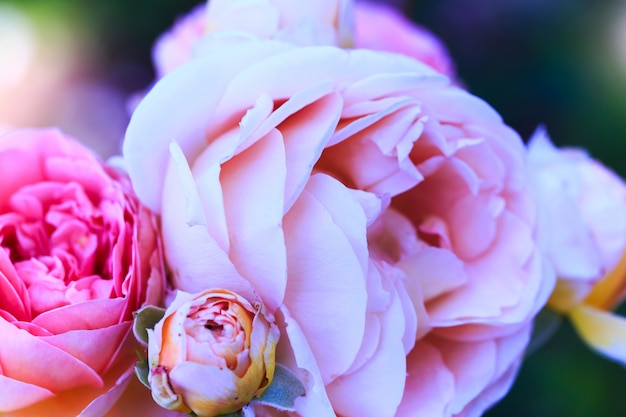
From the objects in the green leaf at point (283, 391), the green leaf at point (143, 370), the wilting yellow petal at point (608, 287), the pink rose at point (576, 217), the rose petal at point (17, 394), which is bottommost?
the wilting yellow petal at point (608, 287)

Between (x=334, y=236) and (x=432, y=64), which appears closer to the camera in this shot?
(x=334, y=236)

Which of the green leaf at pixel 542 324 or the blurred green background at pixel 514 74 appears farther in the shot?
the blurred green background at pixel 514 74

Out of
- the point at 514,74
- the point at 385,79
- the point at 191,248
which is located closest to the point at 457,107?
the point at 385,79

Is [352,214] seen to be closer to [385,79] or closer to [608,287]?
[385,79]

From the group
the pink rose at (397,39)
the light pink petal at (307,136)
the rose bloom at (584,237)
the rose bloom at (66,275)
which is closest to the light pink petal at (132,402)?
the rose bloom at (66,275)

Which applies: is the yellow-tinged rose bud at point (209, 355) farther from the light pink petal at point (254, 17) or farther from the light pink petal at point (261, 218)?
the light pink petal at point (254, 17)

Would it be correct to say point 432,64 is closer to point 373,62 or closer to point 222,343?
point 373,62

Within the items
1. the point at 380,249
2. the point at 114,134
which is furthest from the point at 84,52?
the point at 380,249

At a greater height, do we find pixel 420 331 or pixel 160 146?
pixel 160 146
